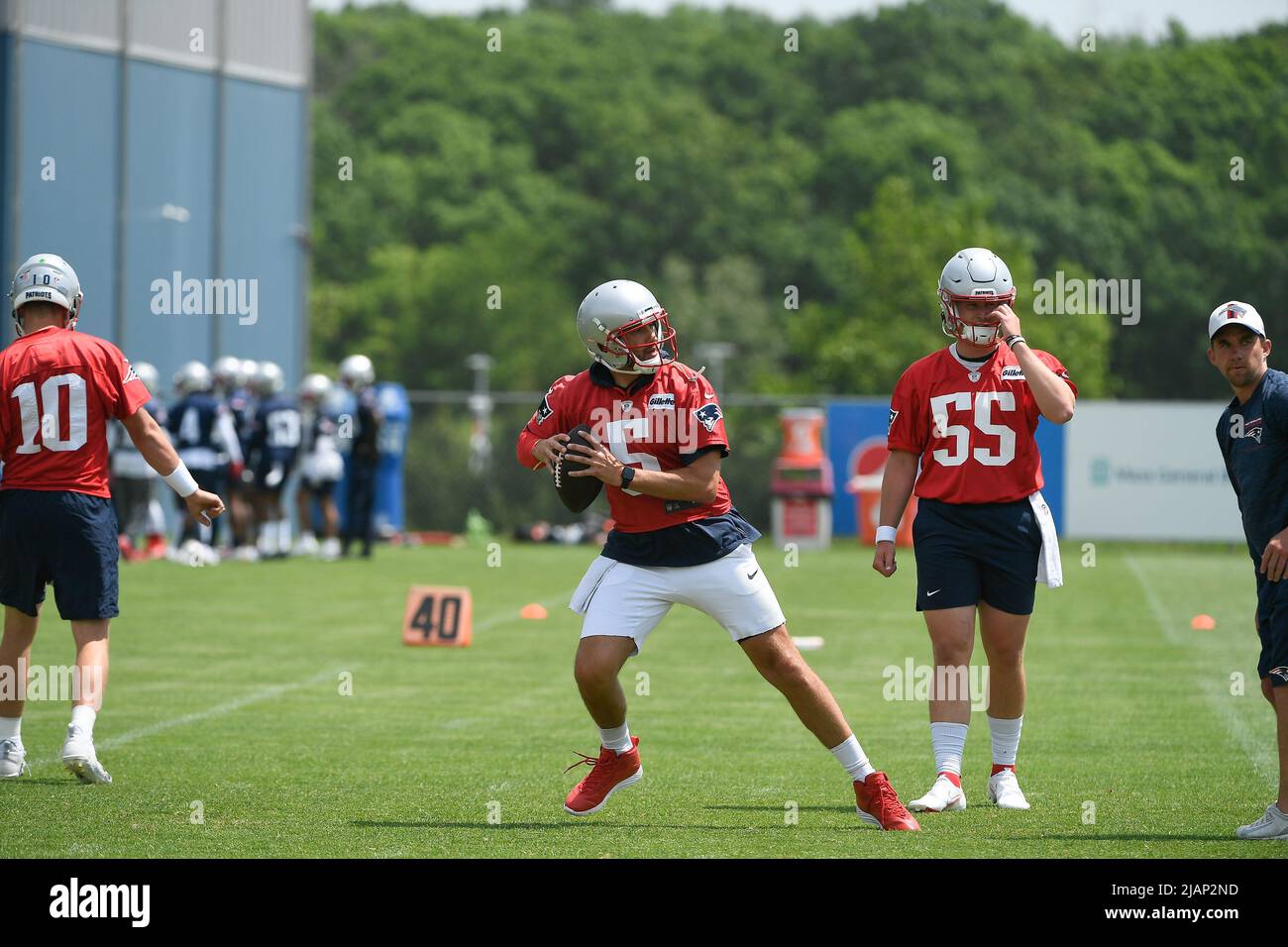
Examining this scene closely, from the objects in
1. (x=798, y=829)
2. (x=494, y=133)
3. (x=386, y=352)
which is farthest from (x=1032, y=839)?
(x=494, y=133)

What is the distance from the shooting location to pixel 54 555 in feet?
24.4

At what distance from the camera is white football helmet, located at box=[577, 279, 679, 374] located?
6.55m

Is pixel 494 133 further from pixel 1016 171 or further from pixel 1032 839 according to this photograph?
pixel 1032 839

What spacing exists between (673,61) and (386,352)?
2082cm

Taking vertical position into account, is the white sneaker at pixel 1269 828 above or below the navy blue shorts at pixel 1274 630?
below

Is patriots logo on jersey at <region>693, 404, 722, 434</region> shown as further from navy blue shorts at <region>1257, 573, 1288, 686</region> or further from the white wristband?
the white wristband

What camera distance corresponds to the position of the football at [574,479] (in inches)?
255

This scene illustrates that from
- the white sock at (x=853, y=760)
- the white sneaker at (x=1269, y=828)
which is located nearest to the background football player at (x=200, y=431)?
the white sock at (x=853, y=760)

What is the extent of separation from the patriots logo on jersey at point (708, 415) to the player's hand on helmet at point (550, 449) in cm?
50

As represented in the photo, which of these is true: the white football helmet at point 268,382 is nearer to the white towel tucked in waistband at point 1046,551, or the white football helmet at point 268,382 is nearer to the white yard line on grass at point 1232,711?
the white yard line on grass at point 1232,711

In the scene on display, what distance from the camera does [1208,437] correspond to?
26.4 metres

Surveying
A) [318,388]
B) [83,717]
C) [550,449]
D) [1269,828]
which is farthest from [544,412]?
[318,388]

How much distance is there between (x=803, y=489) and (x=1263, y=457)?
20573 mm

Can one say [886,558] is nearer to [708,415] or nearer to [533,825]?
[708,415]
